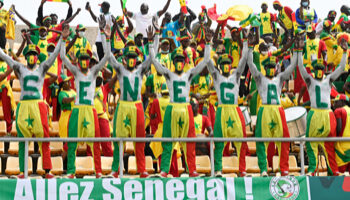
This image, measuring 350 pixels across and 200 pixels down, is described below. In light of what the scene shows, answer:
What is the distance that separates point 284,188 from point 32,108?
4.32 meters

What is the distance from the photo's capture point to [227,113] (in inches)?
595

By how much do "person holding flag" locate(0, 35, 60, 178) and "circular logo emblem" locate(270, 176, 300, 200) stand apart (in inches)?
143

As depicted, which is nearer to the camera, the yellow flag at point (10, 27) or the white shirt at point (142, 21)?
the yellow flag at point (10, 27)

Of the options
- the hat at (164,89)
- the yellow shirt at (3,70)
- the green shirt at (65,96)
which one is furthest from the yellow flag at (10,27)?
the hat at (164,89)

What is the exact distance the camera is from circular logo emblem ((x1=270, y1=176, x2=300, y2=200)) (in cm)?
1480

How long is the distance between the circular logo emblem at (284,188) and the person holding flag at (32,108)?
3623 millimetres

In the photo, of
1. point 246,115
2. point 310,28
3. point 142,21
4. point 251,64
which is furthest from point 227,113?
point 142,21

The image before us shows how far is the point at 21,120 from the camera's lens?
570 inches

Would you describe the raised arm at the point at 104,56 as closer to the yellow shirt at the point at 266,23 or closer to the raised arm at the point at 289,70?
the raised arm at the point at 289,70

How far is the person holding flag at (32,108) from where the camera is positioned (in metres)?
14.5

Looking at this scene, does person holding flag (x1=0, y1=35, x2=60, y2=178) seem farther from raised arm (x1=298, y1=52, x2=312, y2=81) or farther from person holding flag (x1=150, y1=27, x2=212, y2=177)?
raised arm (x1=298, y1=52, x2=312, y2=81)

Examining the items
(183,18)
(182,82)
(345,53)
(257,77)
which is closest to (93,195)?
(182,82)

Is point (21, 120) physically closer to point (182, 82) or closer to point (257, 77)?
point (182, 82)

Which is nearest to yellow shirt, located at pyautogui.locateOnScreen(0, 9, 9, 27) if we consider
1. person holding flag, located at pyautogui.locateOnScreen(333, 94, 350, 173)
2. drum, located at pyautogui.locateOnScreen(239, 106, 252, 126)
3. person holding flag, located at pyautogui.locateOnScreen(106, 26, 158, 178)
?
person holding flag, located at pyautogui.locateOnScreen(106, 26, 158, 178)
